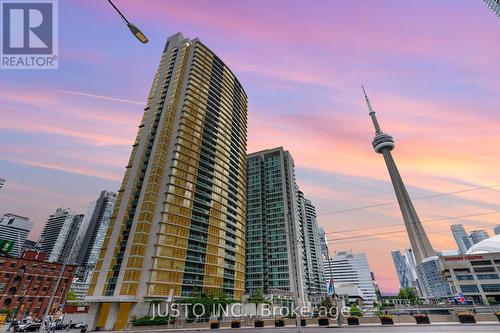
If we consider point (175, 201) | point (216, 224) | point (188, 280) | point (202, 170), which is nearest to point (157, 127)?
point (202, 170)

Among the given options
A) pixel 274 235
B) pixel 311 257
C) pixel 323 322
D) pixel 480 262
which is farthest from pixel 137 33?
pixel 311 257

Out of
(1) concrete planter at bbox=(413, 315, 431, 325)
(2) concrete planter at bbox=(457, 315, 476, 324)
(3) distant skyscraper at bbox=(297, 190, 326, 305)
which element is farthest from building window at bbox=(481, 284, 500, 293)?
(1) concrete planter at bbox=(413, 315, 431, 325)

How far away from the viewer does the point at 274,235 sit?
389 ft

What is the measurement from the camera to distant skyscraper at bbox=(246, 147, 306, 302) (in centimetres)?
10994

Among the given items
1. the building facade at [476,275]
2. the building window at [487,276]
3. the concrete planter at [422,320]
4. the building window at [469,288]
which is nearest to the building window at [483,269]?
the building facade at [476,275]

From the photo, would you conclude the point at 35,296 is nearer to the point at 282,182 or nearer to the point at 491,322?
the point at 282,182

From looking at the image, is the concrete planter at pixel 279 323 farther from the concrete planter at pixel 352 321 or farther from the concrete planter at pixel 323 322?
the concrete planter at pixel 352 321

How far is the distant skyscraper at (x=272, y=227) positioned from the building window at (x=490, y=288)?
222 ft

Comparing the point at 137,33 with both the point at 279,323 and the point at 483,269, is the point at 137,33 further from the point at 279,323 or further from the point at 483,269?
the point at 483,269

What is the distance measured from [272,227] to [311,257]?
186 ft

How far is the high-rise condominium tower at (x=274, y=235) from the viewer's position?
109312 millimetres

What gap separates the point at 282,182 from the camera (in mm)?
128625

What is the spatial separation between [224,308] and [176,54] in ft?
263

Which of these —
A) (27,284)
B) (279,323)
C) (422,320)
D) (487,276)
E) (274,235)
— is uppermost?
(274,235)
